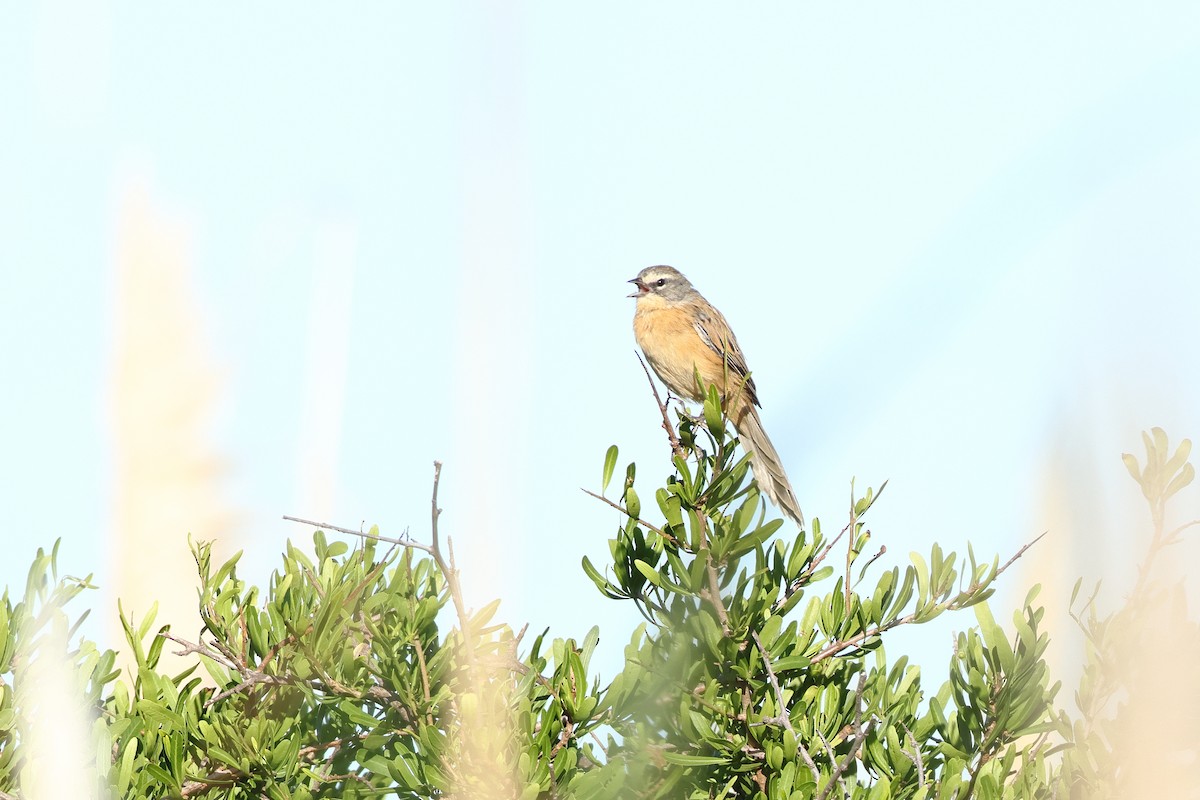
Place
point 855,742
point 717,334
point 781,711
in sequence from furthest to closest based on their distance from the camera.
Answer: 1. point 717,334
2. point 781,711
3. point 855,742

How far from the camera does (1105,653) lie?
11.2ft

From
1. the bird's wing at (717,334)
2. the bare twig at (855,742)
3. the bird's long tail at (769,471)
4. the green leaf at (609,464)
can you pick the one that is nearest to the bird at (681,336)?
the bird's wing at (717,334)

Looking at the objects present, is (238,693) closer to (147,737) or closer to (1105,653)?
(147,737)

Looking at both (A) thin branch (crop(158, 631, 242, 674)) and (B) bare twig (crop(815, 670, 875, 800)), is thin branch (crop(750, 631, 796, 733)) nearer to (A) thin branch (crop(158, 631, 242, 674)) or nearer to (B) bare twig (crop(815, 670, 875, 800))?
(B) bare twig (crop(815, 670, 875, 800))

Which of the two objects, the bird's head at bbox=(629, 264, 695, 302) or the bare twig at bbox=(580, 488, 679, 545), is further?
the bird's head at bbox=(629, 264, 695, 302)

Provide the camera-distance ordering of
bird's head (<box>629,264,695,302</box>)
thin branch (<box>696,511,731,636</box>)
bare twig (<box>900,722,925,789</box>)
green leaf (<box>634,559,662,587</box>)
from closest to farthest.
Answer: bare twig (<box>900,722,925,789</box>), thin branch (<box>696,511,731,636</box>), green leaf (<box>634,559,662,587</box>), bird's head (<box>629,264,695,302</box>)

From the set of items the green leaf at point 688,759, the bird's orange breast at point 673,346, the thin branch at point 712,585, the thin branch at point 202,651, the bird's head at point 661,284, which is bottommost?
the green leaf at point 688,759

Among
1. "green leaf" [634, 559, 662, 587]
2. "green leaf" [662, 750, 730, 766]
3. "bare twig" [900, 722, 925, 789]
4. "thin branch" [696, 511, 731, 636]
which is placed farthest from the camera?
"green leaf" [634, 559, 662, 587]

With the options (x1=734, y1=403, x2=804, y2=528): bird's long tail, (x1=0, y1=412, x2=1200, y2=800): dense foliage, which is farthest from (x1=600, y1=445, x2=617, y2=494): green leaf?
(x1=734, y1=403, x2=804, y2=528): bird's long tail

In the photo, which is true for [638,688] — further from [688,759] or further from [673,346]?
[673,346]

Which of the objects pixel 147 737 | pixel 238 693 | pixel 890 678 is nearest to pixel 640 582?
pixel 890 678

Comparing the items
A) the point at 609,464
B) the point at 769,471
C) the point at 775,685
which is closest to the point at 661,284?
the point at 769,471

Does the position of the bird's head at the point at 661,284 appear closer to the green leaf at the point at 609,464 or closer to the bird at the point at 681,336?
the bird at the point at 681,336

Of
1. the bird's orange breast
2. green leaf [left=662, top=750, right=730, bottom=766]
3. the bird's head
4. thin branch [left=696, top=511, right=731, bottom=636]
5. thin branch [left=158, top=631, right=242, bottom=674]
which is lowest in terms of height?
green leaf [left=662, top=750, right=730, bottom=766]
